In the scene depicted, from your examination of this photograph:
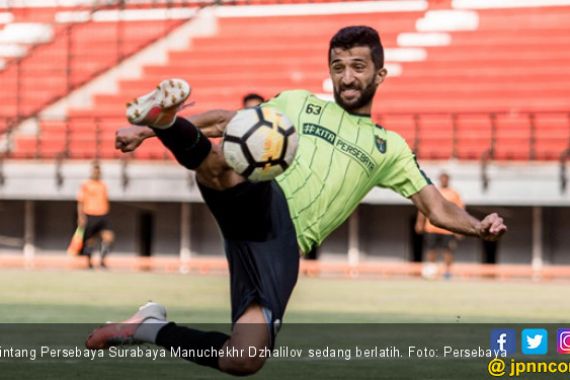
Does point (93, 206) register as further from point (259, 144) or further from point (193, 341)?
point (259, 144)

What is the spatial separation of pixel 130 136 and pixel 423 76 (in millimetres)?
21597

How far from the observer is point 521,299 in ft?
57.5

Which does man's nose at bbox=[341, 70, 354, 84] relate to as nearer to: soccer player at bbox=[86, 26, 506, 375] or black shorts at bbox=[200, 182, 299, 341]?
soccer player at bbox=[86, 26, 506, 375]

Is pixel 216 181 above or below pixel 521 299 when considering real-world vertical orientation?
above

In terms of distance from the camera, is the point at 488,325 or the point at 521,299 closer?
the point at 488,325

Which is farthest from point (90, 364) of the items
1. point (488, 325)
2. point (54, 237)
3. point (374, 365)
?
point (54, 237)

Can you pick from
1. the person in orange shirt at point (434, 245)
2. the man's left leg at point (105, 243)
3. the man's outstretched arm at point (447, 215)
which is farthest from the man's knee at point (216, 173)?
the man's left leg at point (105, 243)

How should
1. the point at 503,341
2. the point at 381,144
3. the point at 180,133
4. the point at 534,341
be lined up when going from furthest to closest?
the point at 503,341
the point at 534,341
the point at 381,144
the point at 180,133

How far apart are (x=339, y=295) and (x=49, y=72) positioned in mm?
15913

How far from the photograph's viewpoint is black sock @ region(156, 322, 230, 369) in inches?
282

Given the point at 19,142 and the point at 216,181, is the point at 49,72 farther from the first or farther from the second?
the point at 216,181

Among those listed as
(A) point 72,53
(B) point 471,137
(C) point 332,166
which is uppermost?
(A) point 72,53

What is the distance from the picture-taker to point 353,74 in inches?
308

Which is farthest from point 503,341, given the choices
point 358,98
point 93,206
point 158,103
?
point 93,206
